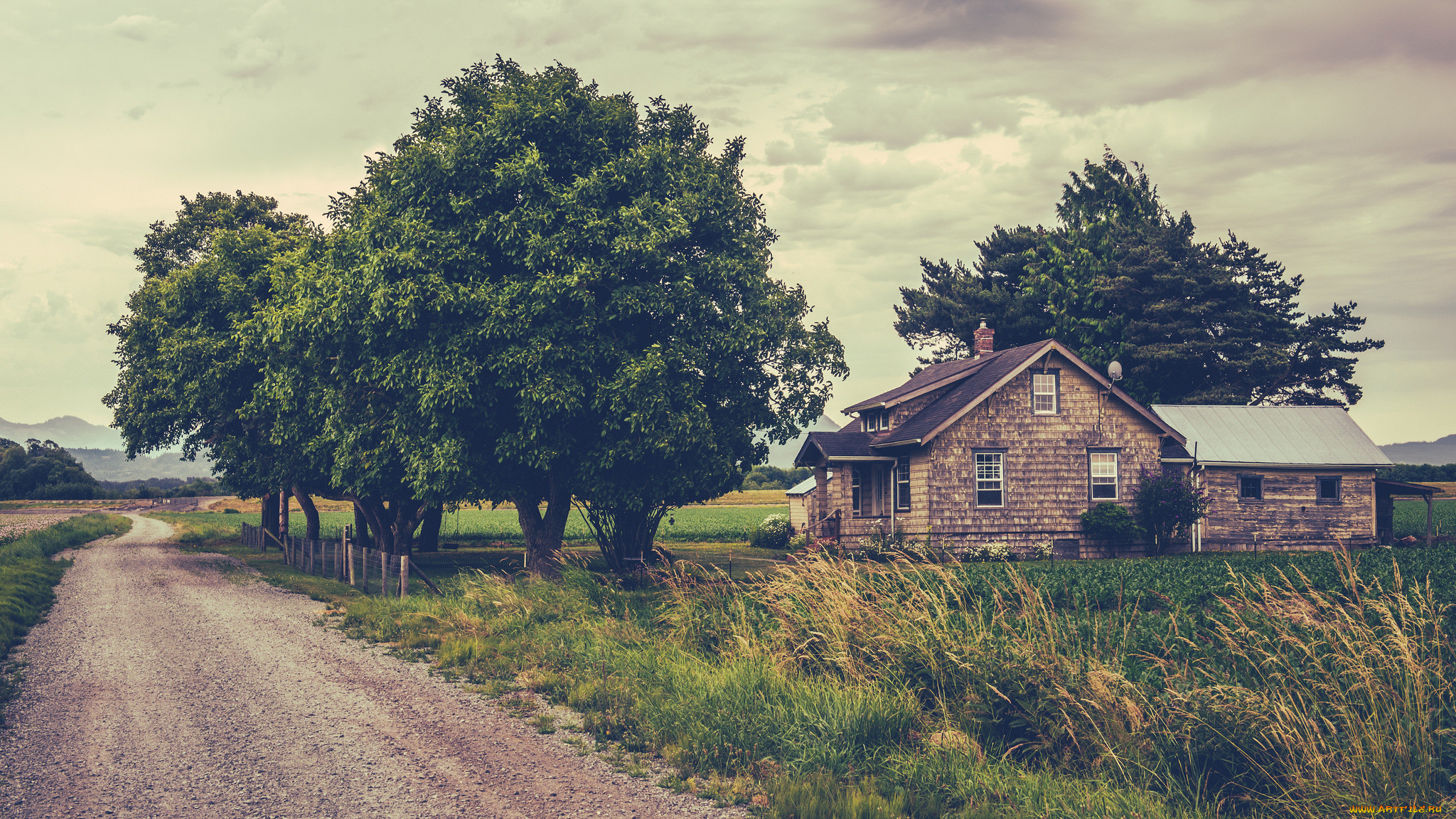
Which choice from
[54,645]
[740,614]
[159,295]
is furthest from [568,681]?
[159,295]

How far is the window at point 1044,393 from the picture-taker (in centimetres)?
2919

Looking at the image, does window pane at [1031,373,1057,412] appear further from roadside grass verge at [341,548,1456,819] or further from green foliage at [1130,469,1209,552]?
roadside grass verge at [341,548,1456,819]

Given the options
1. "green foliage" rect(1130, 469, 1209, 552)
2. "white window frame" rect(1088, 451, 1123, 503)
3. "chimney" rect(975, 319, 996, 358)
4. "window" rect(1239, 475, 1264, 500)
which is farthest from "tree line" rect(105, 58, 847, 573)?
"window" rect(1239, 475, 1264, 500)

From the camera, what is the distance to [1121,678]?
280 inches

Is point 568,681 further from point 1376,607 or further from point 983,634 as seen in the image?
point 1376,607

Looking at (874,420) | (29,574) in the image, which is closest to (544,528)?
(29,574)

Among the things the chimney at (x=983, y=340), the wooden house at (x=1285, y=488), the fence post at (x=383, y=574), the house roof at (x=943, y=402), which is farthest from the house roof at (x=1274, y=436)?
the fence post at (x=383, y=574)

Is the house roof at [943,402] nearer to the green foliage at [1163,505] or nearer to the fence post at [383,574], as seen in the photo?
the green foliage at [1163,505]

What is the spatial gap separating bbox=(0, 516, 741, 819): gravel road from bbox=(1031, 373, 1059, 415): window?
2278 centimetres

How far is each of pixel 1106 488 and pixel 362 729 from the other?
26.8 meters

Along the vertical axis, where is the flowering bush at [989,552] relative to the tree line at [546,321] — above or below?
below

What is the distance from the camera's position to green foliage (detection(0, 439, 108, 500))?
10344 centimetres

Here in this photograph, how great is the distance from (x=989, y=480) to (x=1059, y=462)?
2.52 meters

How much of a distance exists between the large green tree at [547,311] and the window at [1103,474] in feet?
43.9
